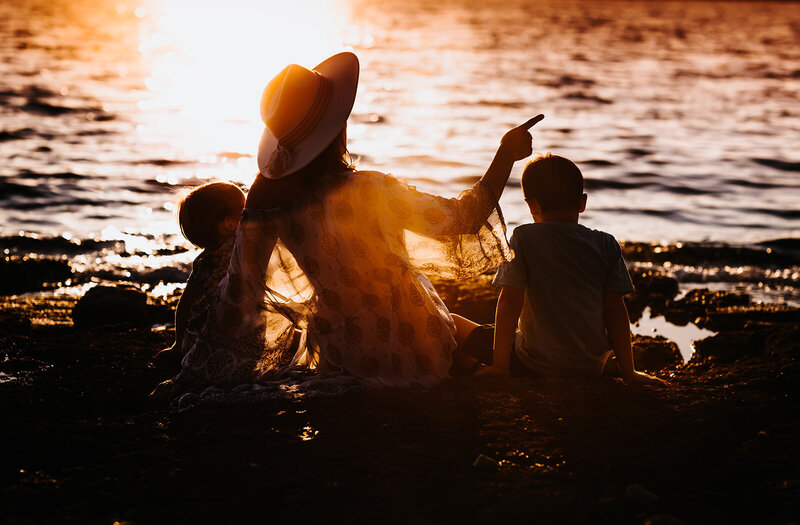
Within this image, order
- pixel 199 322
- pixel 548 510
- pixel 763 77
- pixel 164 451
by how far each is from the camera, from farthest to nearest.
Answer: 1. pixel 763 77
2. pixel 199 322
3. pixel 164 451
4. pixel 548 510

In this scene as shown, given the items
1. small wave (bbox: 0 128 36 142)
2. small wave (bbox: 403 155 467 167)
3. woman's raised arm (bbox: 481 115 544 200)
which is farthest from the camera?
small wave (bbox: 0 128 36 142)

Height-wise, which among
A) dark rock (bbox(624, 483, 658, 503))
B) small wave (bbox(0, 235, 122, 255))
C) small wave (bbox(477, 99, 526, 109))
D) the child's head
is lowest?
dark rock (bbox(624, 483, 658, 503))

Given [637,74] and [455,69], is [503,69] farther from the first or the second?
[637,74]

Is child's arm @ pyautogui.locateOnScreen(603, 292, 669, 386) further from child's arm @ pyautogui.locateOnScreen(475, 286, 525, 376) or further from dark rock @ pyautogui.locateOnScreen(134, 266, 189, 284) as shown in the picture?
dark rock @ pyautogui.locateOnScreen(134, 266, 189, 284)

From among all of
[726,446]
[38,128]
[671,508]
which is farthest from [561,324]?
[38,128]

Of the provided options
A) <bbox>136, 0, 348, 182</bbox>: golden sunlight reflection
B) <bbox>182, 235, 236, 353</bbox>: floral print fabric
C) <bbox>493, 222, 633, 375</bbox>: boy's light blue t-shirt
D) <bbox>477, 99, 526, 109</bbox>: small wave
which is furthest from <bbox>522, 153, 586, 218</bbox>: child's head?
<bbox>477, 99, 526, 109</bbox>: small wave

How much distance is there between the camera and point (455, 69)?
3145cm

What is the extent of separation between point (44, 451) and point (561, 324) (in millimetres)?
2506

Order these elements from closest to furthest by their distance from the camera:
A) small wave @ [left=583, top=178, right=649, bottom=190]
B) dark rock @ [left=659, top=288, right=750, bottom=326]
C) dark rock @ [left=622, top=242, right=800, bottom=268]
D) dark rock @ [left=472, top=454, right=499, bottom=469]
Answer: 1. dark rock @ [left=472, top=454, right=499, bottom=469]
2. dark rock @ [left=659, top=288, right=750, bottom=326]
3. dark rock @ [left=622, top=242, right=800, bottom=268]
4. small wave @ [left=583, top=178, right=649, bottom=190]

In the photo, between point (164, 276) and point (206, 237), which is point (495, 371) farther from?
point (164, 276)

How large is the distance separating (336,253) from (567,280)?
1177 mm

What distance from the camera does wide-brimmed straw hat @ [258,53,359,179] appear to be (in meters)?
3.89

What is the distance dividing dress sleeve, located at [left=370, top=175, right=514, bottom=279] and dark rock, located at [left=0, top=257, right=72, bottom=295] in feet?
15.8

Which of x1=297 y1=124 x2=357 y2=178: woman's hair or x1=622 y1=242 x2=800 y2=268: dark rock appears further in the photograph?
x1=622 y1=242 x2=800 y2=268: dark rock
